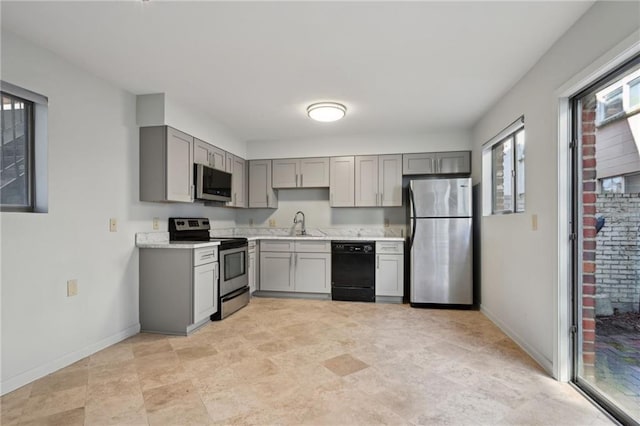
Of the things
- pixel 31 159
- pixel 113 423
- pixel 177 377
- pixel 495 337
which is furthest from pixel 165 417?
pixel 495 337

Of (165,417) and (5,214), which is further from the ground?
(5,214)

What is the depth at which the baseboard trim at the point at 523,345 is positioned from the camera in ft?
7.82

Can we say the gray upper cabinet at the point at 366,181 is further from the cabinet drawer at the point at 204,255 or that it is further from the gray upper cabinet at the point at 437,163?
the cabinet drawer at the point at 204,255

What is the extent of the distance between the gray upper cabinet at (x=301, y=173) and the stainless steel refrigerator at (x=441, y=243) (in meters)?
1.39

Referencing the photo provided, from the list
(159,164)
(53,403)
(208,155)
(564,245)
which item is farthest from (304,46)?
(53,403)

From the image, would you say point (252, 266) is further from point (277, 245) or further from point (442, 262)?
point (442, 262)

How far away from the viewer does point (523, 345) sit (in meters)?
2.80

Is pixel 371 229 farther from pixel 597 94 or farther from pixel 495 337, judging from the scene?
pixel 597 94

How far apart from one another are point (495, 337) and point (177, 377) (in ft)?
9.20

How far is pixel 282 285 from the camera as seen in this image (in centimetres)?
474

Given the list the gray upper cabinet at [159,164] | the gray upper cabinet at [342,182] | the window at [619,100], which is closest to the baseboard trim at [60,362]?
the gray upper cabinet at [159,164]

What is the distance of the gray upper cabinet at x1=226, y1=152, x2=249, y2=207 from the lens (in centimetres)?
464

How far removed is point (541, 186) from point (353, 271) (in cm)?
260

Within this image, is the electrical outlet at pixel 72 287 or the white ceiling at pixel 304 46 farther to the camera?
the electrical outlet at pixel 72 287
